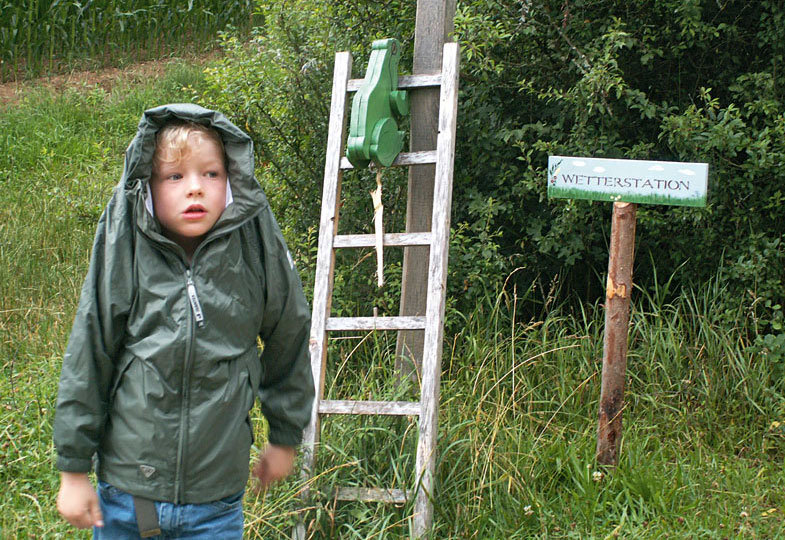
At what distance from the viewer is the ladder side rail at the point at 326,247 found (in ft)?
11.9

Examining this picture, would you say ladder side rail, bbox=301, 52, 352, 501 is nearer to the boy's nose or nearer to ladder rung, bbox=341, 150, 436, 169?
ladder rung, bbox=341, 150, 436, 169

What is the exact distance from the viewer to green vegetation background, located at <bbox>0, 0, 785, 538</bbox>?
11.5 feet

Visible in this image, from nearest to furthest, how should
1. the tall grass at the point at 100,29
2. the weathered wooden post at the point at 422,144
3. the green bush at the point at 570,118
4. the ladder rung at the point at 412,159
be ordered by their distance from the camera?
the ladder rung at the point at 412,159 < the weathered wooden post at the point at 422,144 < the green bush at the point at 570,118 < the tall grass at the point at 100,29

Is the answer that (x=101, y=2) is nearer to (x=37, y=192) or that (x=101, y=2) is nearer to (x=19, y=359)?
(x=37, y=192)

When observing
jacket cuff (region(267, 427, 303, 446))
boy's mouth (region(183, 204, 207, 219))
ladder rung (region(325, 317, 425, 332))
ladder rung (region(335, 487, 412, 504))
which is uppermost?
boy's mouth (region(183, 204, 207, 219))

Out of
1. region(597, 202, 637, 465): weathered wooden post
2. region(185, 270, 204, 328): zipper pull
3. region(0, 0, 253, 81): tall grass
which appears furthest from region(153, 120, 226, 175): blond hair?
region(0, 0, 253, 81): tall grass

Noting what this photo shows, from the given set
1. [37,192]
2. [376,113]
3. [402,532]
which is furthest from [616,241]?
[37,192]

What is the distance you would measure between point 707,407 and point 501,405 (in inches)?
46.1

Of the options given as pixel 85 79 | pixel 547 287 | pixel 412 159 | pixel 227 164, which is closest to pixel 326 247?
pixel 412 159

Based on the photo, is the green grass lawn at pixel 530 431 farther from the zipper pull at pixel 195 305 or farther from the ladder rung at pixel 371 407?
the zipper pull at pixel 195 305

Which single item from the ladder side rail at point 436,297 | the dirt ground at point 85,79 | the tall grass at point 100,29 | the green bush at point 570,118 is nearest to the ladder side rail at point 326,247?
the ladder side rail at point 436,297

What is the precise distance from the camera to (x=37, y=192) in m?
7.14

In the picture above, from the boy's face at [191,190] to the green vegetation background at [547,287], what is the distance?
1.56m

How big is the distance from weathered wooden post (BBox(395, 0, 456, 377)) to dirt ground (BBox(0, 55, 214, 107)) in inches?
253
